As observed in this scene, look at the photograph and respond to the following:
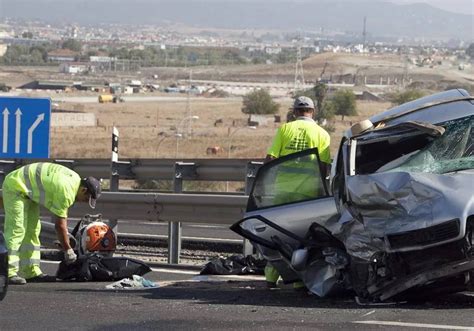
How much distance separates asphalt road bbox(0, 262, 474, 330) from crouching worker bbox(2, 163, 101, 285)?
0.60 metres

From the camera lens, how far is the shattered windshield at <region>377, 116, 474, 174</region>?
8.35m

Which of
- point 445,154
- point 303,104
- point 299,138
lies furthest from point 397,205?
point 303,104

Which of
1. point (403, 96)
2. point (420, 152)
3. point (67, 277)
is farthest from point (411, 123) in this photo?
point (403, 96)

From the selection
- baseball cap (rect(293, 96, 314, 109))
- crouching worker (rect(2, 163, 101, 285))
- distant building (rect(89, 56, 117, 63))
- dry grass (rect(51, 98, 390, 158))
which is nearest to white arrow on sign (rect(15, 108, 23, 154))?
crouching worker (rect(2, 163, 101, 285))

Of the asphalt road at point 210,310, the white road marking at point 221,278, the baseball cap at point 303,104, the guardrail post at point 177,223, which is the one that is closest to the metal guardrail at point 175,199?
the guardrail post at point 177,223

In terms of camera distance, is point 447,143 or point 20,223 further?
point 20,223

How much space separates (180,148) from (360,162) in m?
44.0

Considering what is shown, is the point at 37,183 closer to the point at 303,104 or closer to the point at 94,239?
the point at 94,239

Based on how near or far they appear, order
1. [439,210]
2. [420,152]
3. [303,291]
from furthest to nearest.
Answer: [303,291] < [420,152] < [439,210]

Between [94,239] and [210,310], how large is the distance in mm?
2688

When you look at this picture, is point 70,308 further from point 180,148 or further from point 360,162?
point 180,148

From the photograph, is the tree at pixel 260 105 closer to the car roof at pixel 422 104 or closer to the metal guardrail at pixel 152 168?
the metal guardrail at pixel 152 168

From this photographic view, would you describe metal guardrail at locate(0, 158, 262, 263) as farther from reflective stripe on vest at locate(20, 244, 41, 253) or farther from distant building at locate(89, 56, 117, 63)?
distant building at locate(89, 56, 117, 63)

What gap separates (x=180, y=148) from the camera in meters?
52.6
